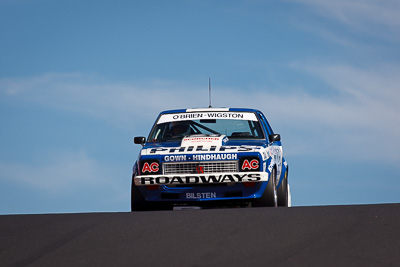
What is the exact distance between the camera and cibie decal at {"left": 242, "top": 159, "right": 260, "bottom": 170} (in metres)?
11.5

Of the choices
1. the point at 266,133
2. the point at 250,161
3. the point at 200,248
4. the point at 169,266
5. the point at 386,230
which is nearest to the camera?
the point at 169,266

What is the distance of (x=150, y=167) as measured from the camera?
11641 mm

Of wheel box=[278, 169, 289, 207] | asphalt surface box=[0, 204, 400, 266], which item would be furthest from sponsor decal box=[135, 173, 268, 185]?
asphalt surface box=[0, 204, 400, 266]

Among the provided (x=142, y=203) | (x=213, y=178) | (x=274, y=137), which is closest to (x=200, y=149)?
(x=213, y=178)

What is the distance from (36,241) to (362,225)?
2.87 meters

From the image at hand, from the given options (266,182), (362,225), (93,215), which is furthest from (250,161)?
(362,225)

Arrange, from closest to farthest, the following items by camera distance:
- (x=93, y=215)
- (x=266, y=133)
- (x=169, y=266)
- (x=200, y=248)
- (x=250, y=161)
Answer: (x=169, y=266) < (x=200, y=248) < (x=93, y=215) < (x=250, y=161) < (x=266, y=133)

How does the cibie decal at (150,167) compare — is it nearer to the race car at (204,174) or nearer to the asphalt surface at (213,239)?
the race car at (204,174)

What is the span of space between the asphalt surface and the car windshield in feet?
13.6

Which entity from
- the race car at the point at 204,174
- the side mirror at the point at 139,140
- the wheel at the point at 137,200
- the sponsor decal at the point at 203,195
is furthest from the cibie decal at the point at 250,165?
the side mirror at the point at 139,140

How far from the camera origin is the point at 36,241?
24.0 feet

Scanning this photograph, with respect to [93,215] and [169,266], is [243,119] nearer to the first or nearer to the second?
[93,215]

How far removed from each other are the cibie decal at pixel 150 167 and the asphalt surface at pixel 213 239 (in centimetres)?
288

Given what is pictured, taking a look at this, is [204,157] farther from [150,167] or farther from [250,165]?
[150,167]
